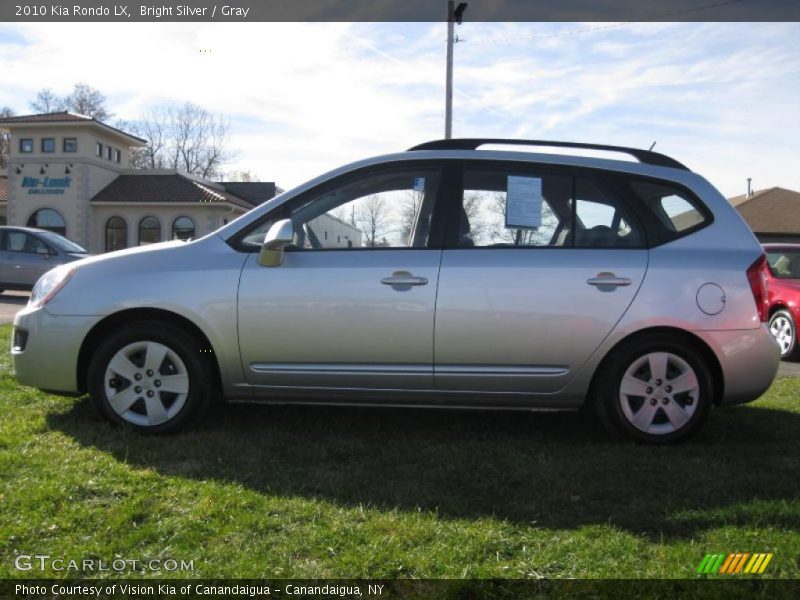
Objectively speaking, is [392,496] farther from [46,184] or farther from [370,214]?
[46,184]

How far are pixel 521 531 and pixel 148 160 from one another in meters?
67.4

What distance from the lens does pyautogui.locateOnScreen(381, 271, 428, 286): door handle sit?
154 inches

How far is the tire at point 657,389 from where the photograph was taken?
3.92 metres

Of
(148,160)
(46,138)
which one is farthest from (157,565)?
(148,160)

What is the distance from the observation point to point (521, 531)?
2.82m

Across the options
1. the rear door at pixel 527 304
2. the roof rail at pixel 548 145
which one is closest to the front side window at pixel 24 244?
the roof rail at pixel 548 145

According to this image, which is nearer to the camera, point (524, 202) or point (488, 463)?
point (488, 463)

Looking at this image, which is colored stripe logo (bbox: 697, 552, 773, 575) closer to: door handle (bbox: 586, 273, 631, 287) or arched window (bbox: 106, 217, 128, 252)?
door handle (bbox: 586, 273, 631, 287)

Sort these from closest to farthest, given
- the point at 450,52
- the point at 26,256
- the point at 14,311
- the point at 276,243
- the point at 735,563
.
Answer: the point at 735,563 → the point at 276,243 → the point at 14,311 → the point at 26,256 → the point at 450,52

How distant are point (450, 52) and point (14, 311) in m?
11.3

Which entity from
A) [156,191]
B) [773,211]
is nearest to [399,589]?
[156,191]

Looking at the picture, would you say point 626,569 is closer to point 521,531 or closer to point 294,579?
point 521,531

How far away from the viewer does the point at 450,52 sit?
16.7m

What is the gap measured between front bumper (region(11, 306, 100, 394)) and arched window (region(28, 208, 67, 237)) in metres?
31.9
